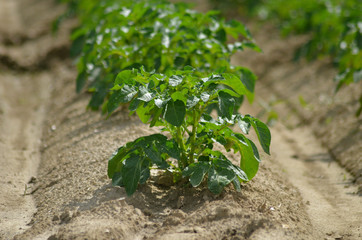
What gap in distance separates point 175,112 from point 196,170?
0.41 metres

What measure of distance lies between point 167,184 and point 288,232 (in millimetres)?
919

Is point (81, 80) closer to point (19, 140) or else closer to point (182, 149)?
point (19, 140)

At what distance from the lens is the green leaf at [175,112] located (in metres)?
2.74

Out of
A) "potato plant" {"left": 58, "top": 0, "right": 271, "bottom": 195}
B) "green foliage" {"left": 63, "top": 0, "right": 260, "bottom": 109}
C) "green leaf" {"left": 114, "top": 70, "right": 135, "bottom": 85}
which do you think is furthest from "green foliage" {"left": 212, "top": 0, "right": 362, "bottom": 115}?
"green leaf" {"left": 114, "top": 70, "right": 135, "bottom": 85}

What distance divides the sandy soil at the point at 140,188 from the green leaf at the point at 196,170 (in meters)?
0.18

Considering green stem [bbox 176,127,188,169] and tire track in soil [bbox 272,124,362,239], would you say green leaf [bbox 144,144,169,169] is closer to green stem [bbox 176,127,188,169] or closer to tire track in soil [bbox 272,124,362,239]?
green stem [bbox 176,127,188,169]

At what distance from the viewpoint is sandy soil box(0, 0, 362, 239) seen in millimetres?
2727

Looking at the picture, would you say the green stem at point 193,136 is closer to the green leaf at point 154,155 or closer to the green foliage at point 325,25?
the green leaf at point 154,155

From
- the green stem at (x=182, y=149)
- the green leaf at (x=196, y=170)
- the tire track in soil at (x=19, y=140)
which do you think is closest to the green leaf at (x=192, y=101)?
the green stem at (x=182, y=149)

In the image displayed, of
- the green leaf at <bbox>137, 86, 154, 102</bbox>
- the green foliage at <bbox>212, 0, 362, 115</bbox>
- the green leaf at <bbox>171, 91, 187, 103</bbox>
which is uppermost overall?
the green foliage at <bbox>212, 0, 362, 115</bbox>

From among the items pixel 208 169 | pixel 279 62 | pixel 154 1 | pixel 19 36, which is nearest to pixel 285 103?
pixel 279 62

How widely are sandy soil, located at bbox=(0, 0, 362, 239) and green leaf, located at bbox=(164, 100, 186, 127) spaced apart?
1.82ft

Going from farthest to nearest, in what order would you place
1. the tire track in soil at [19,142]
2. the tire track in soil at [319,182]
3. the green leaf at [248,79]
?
the green leaf at [248,79], the tire track in soil at [19,142], the tire track in soil at [319,182]

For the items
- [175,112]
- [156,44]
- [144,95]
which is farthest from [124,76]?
[156,44]
